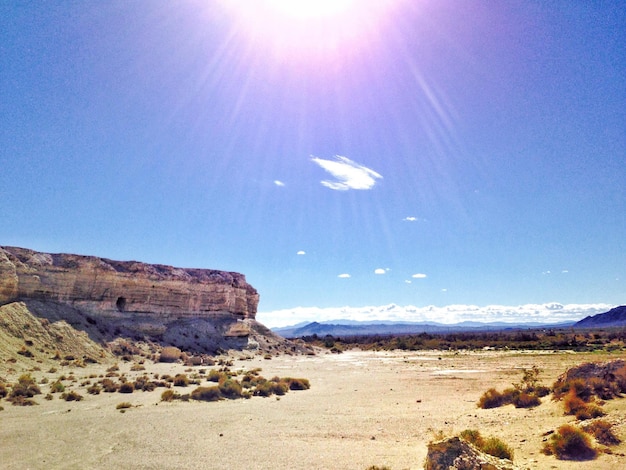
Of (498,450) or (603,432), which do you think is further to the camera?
(603,432)

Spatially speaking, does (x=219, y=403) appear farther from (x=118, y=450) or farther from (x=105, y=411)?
(x=118, y=450)

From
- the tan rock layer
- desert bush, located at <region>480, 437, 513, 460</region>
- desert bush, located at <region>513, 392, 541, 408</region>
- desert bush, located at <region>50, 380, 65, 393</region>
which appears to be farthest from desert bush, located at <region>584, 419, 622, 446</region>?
the tan rock layer

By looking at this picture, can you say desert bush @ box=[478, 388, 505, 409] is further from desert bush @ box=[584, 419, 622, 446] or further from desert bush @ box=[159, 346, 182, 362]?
desert bush @ box=[159, 346, 182, 362]

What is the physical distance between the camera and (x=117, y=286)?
40.2m

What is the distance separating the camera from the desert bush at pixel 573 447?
7.77 metres

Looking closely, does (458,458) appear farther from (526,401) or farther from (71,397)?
(71,397)

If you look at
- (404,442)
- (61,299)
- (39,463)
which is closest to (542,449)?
(404,442)

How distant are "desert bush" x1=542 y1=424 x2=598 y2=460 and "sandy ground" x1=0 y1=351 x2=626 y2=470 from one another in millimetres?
265

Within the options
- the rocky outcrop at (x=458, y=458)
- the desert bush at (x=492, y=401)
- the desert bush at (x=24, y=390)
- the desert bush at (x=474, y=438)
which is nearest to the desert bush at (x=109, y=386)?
the desert bush at (x=24, y=390)

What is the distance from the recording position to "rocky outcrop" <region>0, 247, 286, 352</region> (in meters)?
33.4

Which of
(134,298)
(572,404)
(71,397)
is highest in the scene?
(134,298)

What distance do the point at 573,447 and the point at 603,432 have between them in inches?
39.7

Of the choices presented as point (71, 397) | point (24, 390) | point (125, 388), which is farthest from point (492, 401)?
point (24, 390)

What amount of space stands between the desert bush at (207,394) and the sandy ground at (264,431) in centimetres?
67
